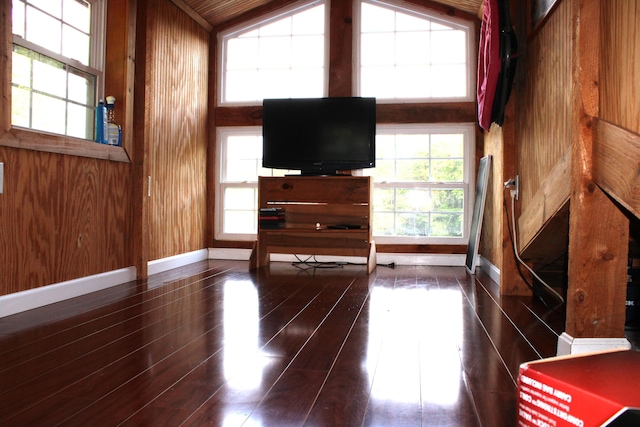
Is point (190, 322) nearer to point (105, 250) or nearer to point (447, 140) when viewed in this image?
point (105, 250)

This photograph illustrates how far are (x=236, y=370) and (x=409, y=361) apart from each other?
615 millimetres

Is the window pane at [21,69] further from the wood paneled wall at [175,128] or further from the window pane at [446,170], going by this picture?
the window pane at [446,170]

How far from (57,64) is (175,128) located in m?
1.31

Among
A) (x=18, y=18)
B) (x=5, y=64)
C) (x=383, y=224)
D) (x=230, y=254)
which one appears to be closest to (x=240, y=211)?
(x=230, y=254)

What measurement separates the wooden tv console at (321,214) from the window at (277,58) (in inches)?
43.6

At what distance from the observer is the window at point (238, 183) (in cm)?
506

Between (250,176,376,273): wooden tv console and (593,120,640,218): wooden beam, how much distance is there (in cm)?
250

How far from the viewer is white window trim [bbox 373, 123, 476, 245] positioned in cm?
468

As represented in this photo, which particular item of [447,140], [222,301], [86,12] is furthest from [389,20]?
[222,301]

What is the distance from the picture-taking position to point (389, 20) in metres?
4.88

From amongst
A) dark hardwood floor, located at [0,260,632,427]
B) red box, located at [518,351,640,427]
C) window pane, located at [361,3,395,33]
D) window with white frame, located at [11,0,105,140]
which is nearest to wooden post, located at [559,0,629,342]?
dark hardwood floor, located at [0,260,632,427]

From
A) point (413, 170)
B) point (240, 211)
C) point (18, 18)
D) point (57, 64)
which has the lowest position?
point (240, 211)

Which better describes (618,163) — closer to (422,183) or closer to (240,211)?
(422,183)

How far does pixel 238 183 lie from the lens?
505 cm
